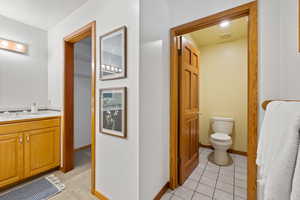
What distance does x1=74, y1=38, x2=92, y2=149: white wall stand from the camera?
2787mm

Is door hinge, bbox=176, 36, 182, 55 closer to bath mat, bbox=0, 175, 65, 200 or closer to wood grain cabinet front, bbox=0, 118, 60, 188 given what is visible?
wood grain cabinet front, bbox=0, 118, 60, 188

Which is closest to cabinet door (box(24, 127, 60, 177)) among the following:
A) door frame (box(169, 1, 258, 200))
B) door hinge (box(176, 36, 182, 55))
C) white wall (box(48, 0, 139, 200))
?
white wall (box(48, 0, 139, 200))

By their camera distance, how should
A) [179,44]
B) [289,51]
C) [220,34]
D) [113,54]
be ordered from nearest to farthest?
[289,51], [113,54], [179,44], [220,34]

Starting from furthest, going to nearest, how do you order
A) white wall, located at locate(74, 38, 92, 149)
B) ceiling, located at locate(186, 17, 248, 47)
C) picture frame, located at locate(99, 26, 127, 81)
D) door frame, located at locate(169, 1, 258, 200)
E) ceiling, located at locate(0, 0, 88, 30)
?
white wall, located at locate(74, 38, 92, 149)
ceiling, located at locate(186, 17, 248, 47)
ceiling, located at locate(0, 0, 88, 30)
picture frame, located at locate(99, 26, 127, 81)
door frame, located at locate(169, 1, 258, 200)

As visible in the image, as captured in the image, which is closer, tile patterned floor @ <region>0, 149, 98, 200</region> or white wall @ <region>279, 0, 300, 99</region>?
white wall @ <region>279, 0, 300, 99</region>

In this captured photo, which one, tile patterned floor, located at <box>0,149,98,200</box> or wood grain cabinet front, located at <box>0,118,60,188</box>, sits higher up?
wood grain cabinet front, located at <box>0,118,60,188</box>

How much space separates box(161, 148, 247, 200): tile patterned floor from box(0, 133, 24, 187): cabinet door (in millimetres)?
1930

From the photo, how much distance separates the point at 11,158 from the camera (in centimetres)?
159

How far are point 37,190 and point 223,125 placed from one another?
3.26 metres

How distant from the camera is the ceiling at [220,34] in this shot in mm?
2230

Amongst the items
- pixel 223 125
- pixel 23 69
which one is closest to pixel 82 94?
pixel 23 69

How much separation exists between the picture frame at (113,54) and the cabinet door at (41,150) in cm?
137

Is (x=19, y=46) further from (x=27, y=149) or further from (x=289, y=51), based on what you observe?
(x=289, y=51)

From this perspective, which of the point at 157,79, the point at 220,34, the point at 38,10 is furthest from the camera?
the point at 220,34
